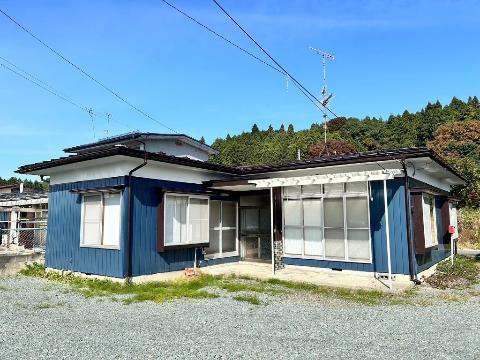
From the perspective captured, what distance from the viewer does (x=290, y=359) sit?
150 inches

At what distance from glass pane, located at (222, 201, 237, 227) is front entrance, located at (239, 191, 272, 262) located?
1.00 feet

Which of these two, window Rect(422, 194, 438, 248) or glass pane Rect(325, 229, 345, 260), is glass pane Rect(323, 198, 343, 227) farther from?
window Rect(422, 194, 438, 248)

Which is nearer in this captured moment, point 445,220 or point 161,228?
point 161,228

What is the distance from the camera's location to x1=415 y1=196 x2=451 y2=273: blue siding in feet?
29.4

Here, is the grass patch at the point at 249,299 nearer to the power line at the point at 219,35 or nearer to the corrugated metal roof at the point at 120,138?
the power line at the point at 219,35

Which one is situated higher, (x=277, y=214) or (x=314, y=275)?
(x=277, y=214)

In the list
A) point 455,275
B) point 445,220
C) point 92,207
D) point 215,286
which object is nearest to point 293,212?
point 215,286

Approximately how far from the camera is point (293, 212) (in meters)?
10.3

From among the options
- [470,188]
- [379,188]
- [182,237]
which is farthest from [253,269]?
[470,188]

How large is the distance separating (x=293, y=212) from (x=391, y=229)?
108 inches

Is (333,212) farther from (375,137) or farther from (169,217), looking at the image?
(375,137)

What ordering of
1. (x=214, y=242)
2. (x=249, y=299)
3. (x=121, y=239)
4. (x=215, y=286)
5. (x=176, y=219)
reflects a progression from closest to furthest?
(x=249, y=299), (x=215, y=286), (x=121, y=239), (x=176, y=219), (x=214, y=242)

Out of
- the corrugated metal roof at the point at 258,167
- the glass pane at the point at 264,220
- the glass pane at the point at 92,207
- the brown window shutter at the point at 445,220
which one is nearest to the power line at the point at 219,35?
the corrugated metal roof at the point at 258,167

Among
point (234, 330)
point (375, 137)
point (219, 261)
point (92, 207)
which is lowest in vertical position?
point (234, 330)
